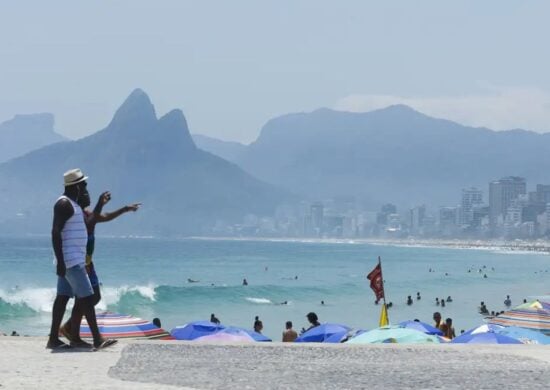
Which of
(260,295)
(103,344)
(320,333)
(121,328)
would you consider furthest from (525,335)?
(260,295)

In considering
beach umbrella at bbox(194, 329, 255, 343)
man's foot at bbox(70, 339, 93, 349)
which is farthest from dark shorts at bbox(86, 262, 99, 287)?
beach umbrella at bbox(194, 329, 255, 343)

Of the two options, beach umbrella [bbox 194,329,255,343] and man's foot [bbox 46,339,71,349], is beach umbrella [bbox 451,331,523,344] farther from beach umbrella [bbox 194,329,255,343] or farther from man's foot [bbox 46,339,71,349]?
man's foot [bbox 46,339,71,349]

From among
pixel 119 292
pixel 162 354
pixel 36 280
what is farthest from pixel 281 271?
pixel 162 354

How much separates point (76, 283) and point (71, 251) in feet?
0.96

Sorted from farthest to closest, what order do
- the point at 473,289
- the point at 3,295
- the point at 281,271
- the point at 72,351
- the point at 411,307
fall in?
the point at 281,271, the point at 473,289, the point at 3,295, the point at 411,307, the point at 72,351

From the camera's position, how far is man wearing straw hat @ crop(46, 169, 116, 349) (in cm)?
895

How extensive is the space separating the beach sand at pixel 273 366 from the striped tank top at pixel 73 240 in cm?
84

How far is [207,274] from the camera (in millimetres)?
98938

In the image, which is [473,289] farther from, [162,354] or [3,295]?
[162,354]

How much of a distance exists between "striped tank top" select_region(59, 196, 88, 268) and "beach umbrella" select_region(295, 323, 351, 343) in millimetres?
7726

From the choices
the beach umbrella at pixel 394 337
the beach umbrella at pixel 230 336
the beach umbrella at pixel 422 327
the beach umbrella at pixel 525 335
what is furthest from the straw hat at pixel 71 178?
the beach umbrella at pixel 422 327

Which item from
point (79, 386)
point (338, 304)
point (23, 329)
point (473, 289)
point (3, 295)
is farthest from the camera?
point (473, 289)

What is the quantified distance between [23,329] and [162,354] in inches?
1339

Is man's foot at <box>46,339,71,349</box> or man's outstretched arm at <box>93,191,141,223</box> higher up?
man's outstretched arm at <box>93,191,141,223</box>
